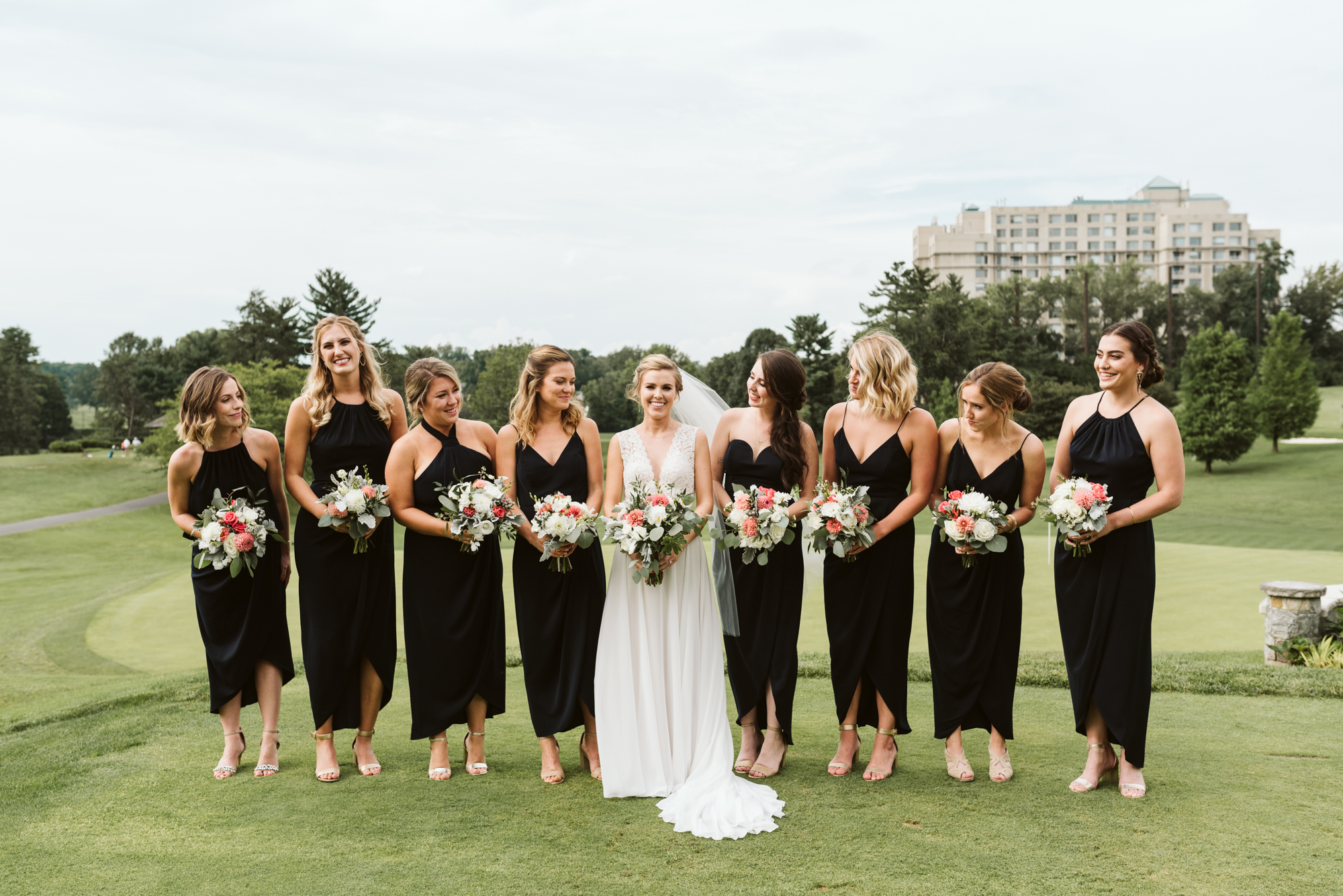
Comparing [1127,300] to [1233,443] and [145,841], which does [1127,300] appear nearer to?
[1233,443]

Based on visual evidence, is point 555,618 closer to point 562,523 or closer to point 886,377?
point 562,523

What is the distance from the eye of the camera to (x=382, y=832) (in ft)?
15.1

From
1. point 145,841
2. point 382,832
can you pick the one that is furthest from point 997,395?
point 145,841

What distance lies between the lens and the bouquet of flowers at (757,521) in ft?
17.0

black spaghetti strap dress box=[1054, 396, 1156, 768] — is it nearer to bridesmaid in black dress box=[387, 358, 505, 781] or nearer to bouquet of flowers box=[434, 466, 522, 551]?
bouquet of flowers box=[434, 466, 522, 551]

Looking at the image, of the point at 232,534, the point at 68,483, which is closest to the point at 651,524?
the point at 232,534

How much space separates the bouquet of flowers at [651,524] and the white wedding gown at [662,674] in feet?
0.81

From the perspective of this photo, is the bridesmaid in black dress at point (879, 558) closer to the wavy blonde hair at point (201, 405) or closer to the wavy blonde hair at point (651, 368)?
the wavy blonde hair at point (651, 368)

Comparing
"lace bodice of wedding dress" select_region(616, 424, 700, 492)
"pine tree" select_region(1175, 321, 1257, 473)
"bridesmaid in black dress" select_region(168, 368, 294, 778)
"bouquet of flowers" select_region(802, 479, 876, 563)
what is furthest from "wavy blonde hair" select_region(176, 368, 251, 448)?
"pine tree" select_region(1175, 321, 1257, 473)

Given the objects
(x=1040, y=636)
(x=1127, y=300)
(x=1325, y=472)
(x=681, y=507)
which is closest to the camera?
(x=681, y=507)

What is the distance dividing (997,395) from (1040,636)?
21.9 ft

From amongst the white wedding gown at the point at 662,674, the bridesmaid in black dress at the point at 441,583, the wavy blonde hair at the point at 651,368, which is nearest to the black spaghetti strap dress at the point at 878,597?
the white wedding gown at the point at 662,674

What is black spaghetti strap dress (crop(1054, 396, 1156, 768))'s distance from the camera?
5176 mm

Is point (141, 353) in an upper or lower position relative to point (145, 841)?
upper
